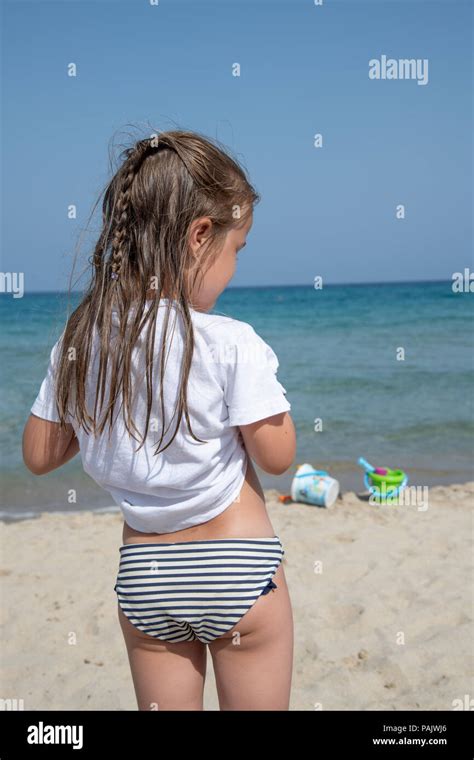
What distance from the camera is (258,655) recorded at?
1656mm

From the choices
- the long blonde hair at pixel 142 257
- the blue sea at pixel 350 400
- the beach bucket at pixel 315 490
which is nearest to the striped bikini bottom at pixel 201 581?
the long blonde hair at pixel 142 257

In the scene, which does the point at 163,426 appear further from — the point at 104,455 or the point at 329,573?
the point at 329,573

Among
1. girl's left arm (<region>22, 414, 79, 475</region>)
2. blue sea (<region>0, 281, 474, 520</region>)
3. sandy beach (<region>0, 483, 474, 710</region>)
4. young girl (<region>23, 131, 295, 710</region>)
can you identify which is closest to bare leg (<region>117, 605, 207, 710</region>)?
young girl (<region>23, 131, 295, 710</region>)

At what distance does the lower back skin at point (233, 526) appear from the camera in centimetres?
163

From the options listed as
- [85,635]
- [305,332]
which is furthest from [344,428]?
[305,332]

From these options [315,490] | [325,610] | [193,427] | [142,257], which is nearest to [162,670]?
[193,427]

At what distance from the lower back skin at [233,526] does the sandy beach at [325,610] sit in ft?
5.52

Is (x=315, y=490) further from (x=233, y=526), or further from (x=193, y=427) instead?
(x=193, y=427)

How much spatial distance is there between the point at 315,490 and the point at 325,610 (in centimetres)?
197

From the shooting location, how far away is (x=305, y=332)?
68.1 feet

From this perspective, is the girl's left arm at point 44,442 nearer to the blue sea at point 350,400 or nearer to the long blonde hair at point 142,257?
the long blonde hair at point 142,257

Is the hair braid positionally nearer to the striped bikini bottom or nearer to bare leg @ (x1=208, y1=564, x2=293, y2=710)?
the striped bikini bottom

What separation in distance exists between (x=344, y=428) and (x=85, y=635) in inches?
215

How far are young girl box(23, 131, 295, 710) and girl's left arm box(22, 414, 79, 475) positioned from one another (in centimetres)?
1
